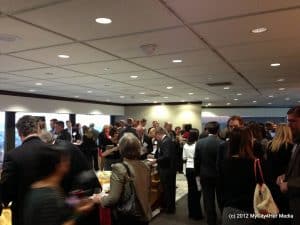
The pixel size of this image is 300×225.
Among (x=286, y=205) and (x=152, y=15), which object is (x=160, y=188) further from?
(x=152, y=15)

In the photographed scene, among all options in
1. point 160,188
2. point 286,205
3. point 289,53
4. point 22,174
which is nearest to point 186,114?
point 160,188

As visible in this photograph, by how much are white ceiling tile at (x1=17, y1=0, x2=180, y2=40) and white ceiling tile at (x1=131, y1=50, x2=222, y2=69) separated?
4.54 ft

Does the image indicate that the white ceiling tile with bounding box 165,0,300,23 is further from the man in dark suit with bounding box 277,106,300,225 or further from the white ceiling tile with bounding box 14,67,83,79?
the white ceiling tile with bounding box 14,67,83,79

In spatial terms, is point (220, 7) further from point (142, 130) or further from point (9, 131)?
point (9, 131)

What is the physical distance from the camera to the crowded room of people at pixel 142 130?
223cm

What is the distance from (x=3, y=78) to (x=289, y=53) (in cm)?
594

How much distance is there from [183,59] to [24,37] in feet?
8.10

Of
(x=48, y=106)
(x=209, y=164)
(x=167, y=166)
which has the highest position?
(x=48, y=106)

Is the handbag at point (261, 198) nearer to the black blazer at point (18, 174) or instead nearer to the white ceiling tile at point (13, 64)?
the black blazer at point (18, 174)

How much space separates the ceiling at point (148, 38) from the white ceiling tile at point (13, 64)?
A: 2 centimetres

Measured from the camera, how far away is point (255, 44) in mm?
4051

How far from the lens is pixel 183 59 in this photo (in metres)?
4.94

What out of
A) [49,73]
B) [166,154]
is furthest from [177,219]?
[49,73]

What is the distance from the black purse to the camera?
241 centimetres
